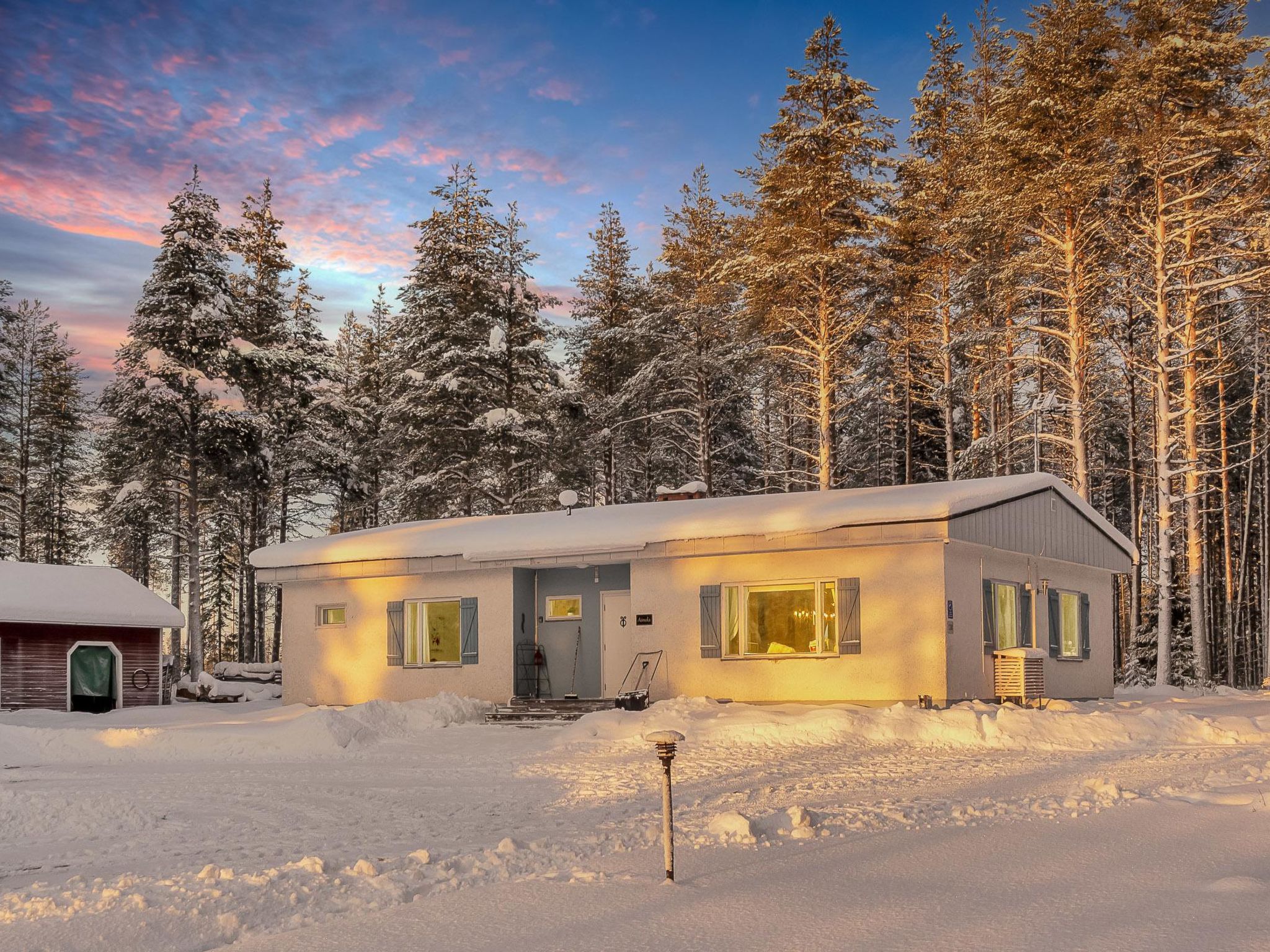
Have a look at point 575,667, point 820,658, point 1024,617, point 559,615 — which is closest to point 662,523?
point 559,615

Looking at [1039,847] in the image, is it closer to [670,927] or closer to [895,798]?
[895,798]

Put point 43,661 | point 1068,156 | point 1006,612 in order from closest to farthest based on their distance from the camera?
1. point 1006,612
2. point 43,661
3. point 1068,156

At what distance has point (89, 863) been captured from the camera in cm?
751

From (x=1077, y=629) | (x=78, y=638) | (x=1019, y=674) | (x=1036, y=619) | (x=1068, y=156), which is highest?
(x=1068, y=156)

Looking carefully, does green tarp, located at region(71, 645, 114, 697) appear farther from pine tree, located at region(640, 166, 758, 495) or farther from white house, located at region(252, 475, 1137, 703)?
pine tree, located at region(640, 166, 758, 495)

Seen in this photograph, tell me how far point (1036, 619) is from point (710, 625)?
18.7ft

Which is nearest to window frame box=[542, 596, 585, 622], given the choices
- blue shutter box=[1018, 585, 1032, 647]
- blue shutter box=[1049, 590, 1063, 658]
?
blue shutter box=[1018, 585, 1032, 647]

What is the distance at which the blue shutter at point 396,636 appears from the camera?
20328mm

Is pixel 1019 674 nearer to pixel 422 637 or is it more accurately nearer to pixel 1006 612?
pixel 1006 612

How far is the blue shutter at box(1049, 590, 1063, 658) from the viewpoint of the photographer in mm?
19875

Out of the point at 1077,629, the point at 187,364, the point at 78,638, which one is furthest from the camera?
the point at 187,364

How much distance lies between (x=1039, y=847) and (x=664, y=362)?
87.7 ft

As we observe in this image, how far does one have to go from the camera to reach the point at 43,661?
23141mm

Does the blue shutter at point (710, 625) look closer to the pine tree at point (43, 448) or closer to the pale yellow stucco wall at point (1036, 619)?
the pale yellow stucco wall at point (1036, 619)
